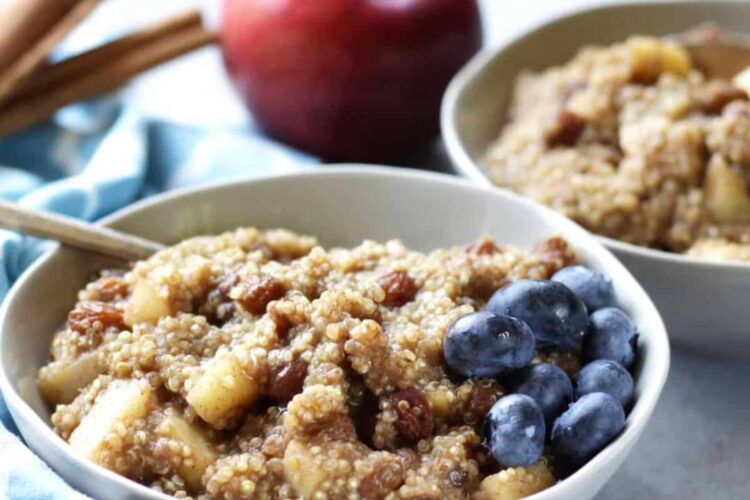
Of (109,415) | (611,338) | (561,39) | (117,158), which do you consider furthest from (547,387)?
(561,39)

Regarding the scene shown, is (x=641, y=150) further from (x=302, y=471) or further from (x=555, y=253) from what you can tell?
(x=302, y=471)

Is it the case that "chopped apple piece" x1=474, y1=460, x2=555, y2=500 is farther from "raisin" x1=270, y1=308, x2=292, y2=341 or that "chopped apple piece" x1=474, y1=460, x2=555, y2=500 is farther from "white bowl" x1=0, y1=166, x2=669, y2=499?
"raisin" x1=270, y1=308, x2=292, y2=341

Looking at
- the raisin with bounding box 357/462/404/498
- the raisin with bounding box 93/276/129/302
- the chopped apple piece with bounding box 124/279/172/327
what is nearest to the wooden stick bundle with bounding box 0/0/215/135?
the raisin with bounding box 93/276/129/302

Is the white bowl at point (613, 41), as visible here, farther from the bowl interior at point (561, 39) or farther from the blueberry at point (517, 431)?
the blueberry at point (517, 431)

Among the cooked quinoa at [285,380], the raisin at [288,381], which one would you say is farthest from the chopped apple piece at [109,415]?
the raisin at [288,381]

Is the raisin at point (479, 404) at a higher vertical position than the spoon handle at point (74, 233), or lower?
lower

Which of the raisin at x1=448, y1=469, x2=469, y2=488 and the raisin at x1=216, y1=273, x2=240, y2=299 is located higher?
the raisin at x1=216, y1=273, x2=240, y2=299

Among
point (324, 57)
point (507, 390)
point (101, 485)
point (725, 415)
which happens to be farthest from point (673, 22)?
point (101, 485)

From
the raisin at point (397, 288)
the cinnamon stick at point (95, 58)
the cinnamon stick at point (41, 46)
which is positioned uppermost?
the cinnamon stick at point (41, 46)
